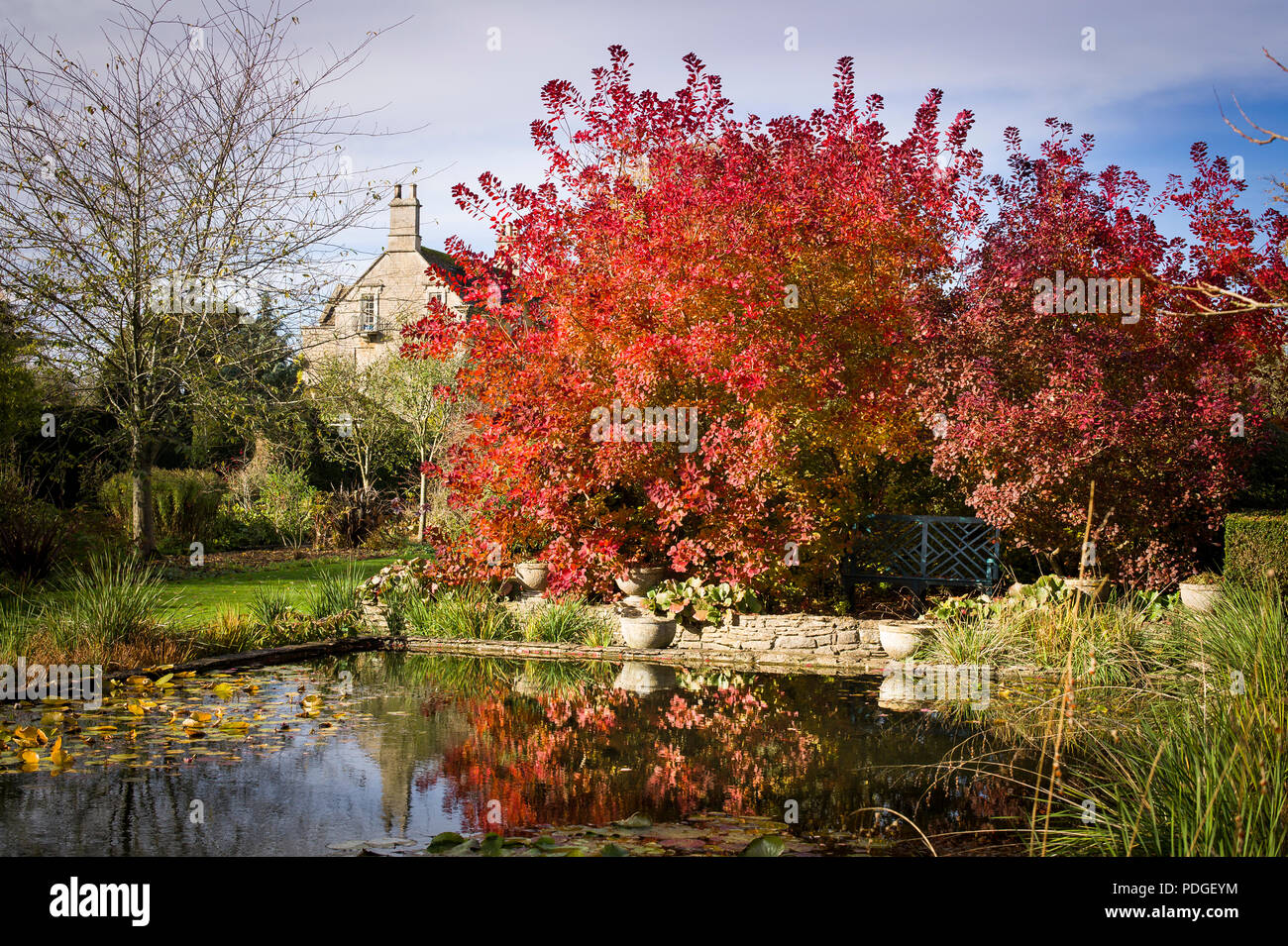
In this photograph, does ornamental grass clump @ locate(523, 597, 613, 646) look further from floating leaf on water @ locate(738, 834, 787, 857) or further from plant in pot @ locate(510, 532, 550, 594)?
floating leaf on water @ locate(738, 834, 787, 857)

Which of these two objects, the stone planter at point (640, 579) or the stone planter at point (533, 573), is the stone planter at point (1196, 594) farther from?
the stone planter at point (533, 573)

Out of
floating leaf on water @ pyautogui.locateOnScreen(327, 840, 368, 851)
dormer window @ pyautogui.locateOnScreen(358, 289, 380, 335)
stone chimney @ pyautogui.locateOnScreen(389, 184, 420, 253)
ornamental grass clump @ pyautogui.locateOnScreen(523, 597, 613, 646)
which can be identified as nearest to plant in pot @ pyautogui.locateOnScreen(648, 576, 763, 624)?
ornamental grass clump @ pyautogui.locateOnScreen(523, 597, 613, 646)

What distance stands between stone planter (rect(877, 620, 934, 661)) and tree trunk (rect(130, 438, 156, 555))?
972 centimetres

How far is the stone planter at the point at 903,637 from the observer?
8758 millimetres

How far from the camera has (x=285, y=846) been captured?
4.24 m

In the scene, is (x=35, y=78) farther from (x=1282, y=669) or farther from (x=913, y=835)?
(x=1282, y=669)

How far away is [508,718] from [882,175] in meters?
6.70

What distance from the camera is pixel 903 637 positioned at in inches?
346

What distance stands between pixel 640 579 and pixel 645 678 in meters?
1.82

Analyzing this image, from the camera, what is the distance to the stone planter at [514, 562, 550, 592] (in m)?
10.4

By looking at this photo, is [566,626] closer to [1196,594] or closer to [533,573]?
[533,573]

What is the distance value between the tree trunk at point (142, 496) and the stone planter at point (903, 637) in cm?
972
